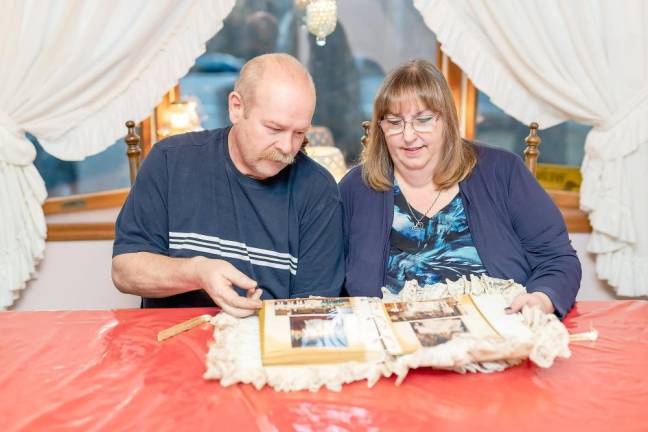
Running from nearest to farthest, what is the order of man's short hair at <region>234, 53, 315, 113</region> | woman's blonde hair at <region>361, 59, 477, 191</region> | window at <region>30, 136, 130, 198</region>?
man's short hair at <region>234, 53, 315, 113</region>
woman's blonde hair at <region>361, 59, 477, 191</region>
window at <region>30, 136, 130, 198</region>

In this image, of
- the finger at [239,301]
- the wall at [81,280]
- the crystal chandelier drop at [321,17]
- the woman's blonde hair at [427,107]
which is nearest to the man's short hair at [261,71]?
the woman's blonde hair at [427,107]

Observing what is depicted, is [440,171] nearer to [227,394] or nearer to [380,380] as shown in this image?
[380,380]

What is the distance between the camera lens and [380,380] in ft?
3.62

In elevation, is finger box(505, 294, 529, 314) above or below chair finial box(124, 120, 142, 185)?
below

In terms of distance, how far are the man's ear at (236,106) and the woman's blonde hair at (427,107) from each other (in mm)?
413

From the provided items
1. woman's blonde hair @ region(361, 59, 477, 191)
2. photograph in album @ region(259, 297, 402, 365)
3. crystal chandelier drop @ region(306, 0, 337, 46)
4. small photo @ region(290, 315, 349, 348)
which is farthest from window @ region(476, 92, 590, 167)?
small photo @ region(290, 315, 349, 348)

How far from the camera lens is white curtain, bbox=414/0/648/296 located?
248 cm

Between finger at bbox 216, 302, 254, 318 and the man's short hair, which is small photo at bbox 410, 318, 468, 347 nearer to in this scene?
finger at bbox 216, 302, 254, 318

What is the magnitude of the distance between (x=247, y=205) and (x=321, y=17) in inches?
62.7

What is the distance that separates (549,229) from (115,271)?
112cm

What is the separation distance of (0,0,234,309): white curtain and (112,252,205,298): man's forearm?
3.65 ft

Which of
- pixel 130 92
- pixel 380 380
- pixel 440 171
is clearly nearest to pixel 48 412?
pixel 380 380

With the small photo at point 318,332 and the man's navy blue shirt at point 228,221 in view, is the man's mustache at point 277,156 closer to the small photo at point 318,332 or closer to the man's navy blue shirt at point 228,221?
the man's navy blue shirt at point 228,221

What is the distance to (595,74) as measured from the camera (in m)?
2.53
